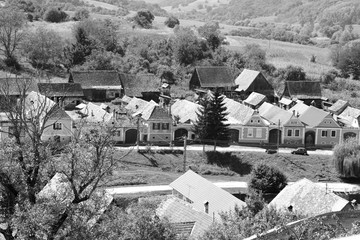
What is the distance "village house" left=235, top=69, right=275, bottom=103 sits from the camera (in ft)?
205

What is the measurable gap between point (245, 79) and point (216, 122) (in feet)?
57.2

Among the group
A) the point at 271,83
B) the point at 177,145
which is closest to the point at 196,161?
the point at 177,145

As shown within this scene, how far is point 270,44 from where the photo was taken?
321 ft

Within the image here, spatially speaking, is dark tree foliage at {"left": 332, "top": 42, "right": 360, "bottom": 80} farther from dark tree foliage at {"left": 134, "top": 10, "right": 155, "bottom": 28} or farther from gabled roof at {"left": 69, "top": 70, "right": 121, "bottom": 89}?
gabled roof at {"left": 69, "top": 70, "right": 121, "bottom": 89}

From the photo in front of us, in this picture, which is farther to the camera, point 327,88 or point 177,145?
point 327,88

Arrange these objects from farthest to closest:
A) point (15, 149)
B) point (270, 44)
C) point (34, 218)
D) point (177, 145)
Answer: point (270, 44) → point (177, 145) → point (15, 149) → point (34, 218)

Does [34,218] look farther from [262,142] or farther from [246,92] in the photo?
[246,92]

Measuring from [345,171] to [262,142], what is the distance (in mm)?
7878

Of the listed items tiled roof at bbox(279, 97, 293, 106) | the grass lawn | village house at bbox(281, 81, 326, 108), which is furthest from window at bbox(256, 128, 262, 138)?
village house at bbox(281, 81, 326, 108)

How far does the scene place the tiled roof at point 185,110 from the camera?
164 feet

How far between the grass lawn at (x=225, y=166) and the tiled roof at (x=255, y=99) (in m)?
10.8

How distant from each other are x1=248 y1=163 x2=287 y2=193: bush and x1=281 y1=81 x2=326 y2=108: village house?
68.6ft

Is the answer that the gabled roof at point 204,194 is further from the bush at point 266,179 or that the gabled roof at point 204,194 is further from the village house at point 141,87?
the village house at point 141,87

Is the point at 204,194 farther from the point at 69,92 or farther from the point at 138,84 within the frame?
the point at 138,84
